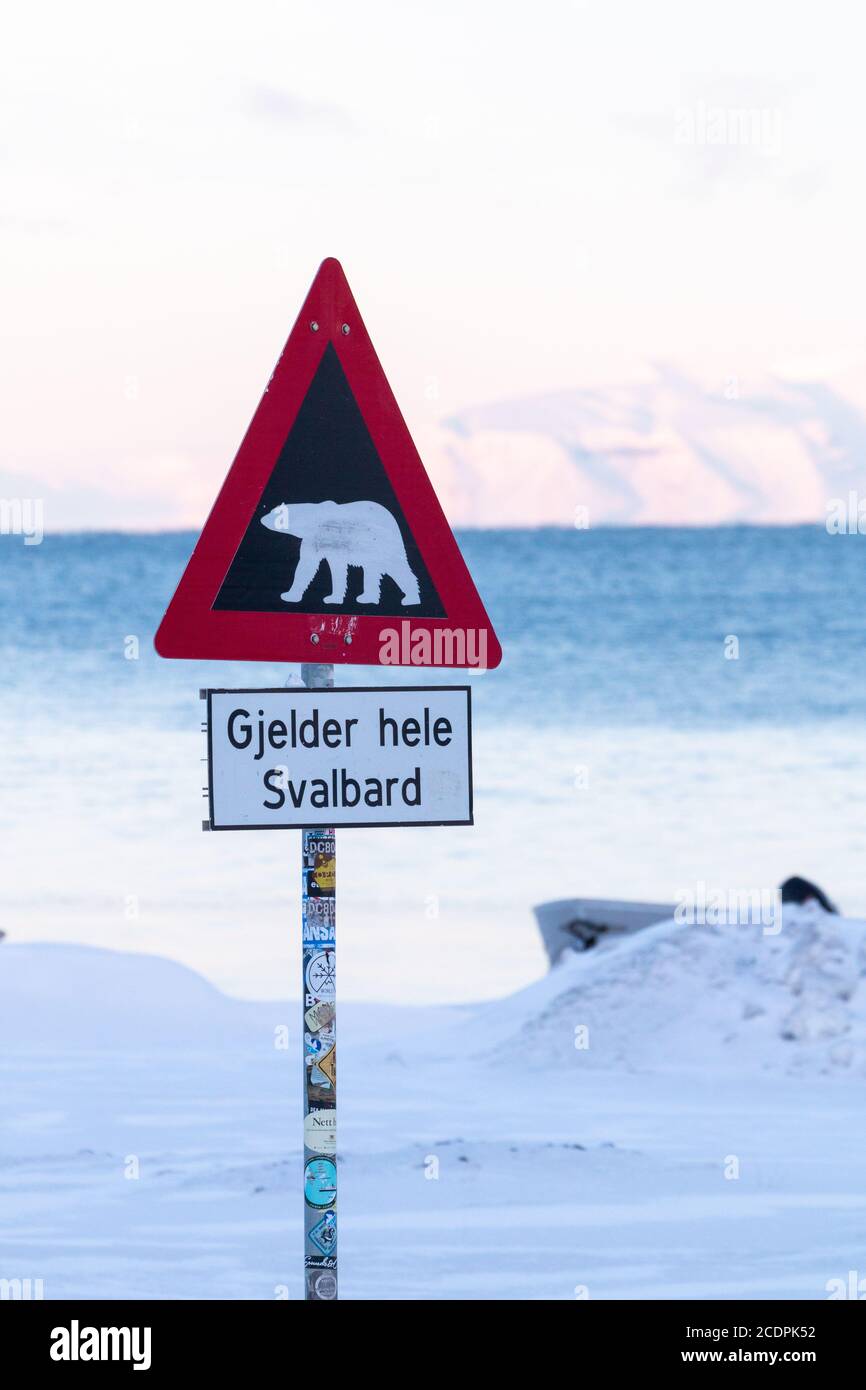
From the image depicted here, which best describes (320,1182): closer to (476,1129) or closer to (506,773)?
(476,1129)

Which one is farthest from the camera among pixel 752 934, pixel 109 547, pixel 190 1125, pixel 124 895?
pixel 109 547

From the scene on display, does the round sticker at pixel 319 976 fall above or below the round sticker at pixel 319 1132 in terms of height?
above

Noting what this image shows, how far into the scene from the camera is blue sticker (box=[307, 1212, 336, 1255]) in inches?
132

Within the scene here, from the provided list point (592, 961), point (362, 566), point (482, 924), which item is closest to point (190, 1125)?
point (592, 961)

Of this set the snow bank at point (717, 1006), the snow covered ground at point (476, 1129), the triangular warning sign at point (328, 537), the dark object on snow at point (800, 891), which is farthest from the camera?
the dark object on snow at point (800, 891)

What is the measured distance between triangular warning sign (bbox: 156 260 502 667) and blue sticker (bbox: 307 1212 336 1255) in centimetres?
99

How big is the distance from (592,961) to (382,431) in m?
6.09

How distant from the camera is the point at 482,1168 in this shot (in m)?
6.09

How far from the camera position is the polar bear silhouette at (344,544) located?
335 cm
